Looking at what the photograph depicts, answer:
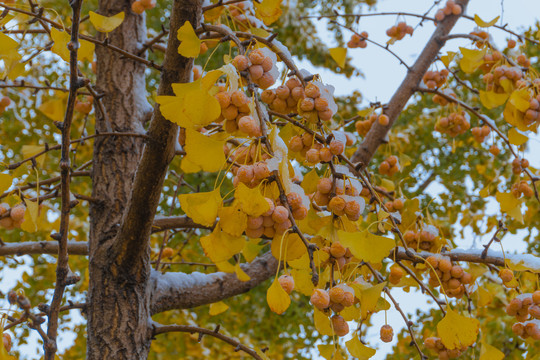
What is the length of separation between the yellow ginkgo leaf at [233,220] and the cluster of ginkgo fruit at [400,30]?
170 cm

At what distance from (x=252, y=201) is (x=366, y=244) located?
0.20m

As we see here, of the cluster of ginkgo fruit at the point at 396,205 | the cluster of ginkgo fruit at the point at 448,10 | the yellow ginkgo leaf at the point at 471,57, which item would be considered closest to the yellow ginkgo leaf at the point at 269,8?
the yellow ginkgo leaf at the point at 471,57

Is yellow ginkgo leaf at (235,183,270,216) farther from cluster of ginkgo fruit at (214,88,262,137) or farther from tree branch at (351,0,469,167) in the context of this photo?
tree branch at (351,0,469,167)

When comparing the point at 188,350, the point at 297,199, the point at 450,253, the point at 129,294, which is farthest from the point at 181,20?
the point at 188,350

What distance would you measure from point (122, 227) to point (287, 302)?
0.79 metres

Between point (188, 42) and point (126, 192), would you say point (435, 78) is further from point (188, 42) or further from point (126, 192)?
point (188, 42)

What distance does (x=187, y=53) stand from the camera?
88 cm

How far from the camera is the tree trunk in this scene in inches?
55.8

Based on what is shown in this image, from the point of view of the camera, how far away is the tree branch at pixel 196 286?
1.68 meters

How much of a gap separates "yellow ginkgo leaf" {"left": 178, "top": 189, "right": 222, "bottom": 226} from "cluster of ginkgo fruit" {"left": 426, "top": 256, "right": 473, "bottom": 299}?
721 millimetres

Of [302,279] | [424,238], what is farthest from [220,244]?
[424,238]

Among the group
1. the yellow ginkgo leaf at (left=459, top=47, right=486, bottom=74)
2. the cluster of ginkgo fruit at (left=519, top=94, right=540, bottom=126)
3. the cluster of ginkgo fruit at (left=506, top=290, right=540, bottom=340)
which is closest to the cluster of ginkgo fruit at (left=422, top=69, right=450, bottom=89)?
the yellow ginkgo leaf at (left=459, top=47, right=486, bottom=74)

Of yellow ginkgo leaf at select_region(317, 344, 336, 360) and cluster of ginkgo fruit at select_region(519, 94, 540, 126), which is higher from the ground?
cluster of ginkgo fruit at select_region(519, 94, 540, 126)

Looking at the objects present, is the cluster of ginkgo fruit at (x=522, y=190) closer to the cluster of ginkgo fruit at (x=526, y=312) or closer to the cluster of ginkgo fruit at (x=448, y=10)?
the cluster of ginkgo fruit at (x=526, y=312)
